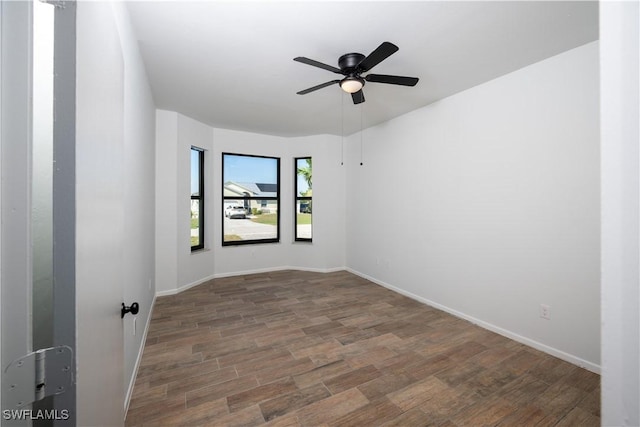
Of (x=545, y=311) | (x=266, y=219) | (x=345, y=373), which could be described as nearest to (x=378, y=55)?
(x=345, y=373)

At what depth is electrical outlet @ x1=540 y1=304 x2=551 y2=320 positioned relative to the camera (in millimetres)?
2318

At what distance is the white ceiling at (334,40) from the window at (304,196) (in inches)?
85.2

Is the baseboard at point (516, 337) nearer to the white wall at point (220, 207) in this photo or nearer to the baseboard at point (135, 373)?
the white wall at point (220, 207)

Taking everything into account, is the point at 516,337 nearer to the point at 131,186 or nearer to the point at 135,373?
the point at 135,373

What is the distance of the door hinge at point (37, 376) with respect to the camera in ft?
1.59

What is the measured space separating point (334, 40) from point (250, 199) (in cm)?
356

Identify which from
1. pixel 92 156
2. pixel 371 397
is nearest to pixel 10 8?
pixel 92 156

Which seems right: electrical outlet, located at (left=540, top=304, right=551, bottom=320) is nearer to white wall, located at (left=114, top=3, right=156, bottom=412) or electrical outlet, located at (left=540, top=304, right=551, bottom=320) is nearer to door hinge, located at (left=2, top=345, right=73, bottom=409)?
door hinge, located at (left=2, top=345, right=73, bottom=409)

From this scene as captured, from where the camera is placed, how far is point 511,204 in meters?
2.58

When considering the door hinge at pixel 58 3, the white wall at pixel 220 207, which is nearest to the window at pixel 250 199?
the white wall at pixel 220 207

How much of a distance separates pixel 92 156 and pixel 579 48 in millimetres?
3352

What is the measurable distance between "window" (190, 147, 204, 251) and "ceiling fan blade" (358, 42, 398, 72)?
337 cm

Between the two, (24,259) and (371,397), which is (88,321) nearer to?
(24,259)

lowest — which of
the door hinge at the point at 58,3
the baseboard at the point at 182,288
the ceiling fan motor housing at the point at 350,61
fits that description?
the baseboard at the point at 182,288
